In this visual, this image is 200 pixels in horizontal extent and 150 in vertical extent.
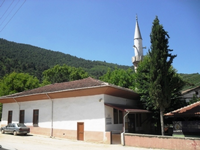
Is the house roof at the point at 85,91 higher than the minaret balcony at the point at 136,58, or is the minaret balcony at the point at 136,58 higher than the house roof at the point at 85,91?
the minaret balcony at the point at 136,58

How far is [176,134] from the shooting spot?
604 inches

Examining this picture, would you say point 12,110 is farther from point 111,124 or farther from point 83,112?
point 111,124

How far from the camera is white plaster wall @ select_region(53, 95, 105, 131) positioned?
17056mm

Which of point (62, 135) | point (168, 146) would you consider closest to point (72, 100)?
point (62, 135)

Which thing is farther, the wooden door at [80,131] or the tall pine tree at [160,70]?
the wooden door at [80,131]

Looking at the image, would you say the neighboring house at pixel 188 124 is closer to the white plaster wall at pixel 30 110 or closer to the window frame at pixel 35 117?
the white plaster wall at pixel 30 110

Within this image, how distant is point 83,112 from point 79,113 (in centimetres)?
49

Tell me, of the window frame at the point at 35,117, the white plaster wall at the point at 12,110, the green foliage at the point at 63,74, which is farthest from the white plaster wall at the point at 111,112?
the green foliage at the point at 63,74

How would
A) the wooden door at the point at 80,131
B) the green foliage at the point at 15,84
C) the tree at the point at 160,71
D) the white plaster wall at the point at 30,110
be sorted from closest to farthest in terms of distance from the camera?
1. the tree at the point at 160,71
2. the wooden door at the point at 80,131
3. the white plaster wall at the point at 30,110
4. the green foliage at the point at 15,84

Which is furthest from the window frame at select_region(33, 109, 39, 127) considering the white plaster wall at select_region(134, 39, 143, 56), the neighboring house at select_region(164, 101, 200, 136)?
the white plaster wall at select_region(134, 39, 143, 56)

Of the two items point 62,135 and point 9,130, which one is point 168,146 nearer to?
point 62,135

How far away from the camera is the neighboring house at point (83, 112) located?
55.7ft

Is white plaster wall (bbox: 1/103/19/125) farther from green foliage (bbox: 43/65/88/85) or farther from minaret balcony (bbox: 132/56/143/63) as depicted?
green foliage (bbox: 43/65/88/85)

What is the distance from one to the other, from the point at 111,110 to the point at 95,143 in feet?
10.4
